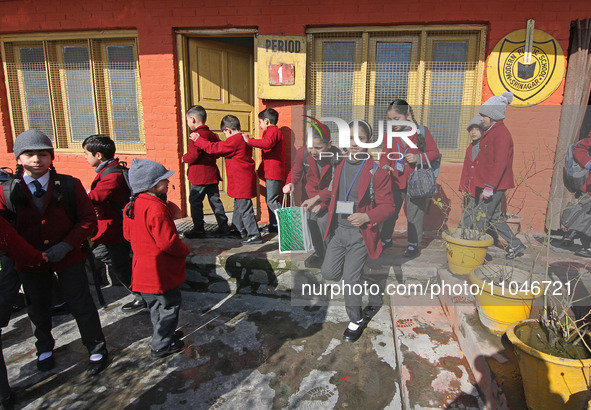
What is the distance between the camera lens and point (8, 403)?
2.40 m

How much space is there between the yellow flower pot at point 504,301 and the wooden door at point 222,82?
14.2 feet

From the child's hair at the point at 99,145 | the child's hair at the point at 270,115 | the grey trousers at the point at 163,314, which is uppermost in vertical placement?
the child's hair at the point at 270,115

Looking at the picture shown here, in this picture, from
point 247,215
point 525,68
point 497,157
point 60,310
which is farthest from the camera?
point 525,68

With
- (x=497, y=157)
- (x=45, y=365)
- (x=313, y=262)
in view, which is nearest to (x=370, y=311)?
(x=313, y=262)

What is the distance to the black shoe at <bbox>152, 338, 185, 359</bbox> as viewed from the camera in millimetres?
2975

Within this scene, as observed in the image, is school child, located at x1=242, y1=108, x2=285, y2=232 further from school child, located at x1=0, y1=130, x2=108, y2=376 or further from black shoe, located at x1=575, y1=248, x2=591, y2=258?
black shoe, located at x1=575, y1=248, x2=591, y2=258

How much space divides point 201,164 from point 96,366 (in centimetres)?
256

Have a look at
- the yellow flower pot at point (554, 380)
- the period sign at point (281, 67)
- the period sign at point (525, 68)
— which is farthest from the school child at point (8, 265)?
the period sign at point (525, 68)

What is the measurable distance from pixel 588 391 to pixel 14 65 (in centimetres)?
784

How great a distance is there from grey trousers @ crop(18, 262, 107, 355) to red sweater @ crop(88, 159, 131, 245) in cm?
64

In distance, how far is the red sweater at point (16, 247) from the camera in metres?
2.29

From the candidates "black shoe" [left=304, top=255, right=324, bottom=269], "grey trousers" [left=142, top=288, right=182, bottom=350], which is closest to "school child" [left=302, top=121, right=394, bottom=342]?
"black shoe" [left=304, top=255, right=324, bottom=269]

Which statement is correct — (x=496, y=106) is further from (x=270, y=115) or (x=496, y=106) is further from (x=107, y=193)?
(x=107, y=193)

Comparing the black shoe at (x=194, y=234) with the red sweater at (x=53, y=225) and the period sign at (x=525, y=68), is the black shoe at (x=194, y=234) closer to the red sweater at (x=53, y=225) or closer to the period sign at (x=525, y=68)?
the red sweater at (x=53, y=225)
